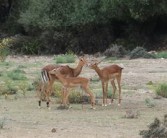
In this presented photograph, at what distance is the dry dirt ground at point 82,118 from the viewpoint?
12125 millimetres

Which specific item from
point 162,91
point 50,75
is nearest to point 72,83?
point 50,75

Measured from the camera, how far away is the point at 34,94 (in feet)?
60.3

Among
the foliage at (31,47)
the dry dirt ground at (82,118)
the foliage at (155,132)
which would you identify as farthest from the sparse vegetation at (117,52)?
the foliage at (155,132)

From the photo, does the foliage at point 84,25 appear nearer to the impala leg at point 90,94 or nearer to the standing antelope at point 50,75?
the standing antelope at point 50,75

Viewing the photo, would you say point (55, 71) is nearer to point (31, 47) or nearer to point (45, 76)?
point (45, 76)

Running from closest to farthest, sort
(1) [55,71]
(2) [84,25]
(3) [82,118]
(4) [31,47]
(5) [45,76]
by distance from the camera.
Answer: (3) [82,118], (1) [55,71], (5) [45,76], (2) [84,25], (4) [31,47]

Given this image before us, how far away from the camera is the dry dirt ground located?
12.1 metres

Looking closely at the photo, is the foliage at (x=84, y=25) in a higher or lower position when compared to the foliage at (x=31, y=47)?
higher

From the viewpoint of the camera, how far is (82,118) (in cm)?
1398

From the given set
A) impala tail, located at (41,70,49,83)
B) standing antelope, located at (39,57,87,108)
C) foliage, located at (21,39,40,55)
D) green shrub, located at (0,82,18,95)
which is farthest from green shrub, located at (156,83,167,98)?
foliage, located at (21,39,40,55)

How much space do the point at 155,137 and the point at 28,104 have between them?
228 inches

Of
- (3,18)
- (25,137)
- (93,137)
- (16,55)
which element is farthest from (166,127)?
(3,18)

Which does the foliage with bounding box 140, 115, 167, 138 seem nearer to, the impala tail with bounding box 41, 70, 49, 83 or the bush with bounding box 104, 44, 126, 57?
the impala tail with bounding box 41, 70, 49, 83

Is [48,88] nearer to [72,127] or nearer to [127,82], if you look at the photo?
[72,127]
